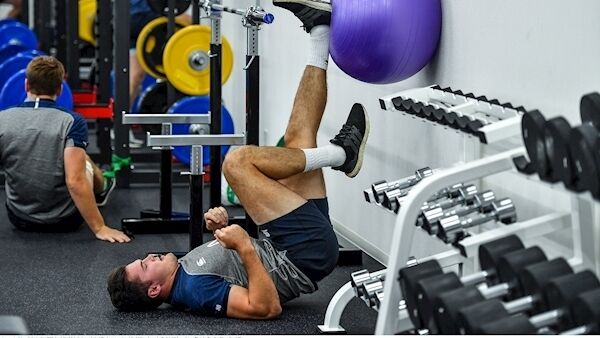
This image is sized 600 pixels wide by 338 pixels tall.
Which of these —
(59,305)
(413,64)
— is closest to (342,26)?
(413,64)

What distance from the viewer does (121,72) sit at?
6.38 m

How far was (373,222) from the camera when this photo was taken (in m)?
4.71

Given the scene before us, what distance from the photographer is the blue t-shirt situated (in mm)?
3611

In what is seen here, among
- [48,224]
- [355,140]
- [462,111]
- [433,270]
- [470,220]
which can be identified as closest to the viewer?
[433,270]

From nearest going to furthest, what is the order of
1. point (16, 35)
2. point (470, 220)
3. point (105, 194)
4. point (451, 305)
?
1. point (451, 305)
2. point (470, 220)
3. point (105, 194)
4. point (16, 35)

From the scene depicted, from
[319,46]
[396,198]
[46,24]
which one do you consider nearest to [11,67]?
[46,24]

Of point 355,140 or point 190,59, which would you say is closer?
point 355,140

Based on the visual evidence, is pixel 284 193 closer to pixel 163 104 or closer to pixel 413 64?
pixel 413 64

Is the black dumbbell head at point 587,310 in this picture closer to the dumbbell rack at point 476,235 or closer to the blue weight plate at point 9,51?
the dumbbell rack at point 476,235

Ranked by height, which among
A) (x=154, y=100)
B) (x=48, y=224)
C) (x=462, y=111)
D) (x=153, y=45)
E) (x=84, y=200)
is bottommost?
(x=48, y=224)

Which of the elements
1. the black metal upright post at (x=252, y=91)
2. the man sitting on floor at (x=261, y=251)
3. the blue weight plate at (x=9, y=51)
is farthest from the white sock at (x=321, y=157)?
the blue weight plate at (x=9, y=51)

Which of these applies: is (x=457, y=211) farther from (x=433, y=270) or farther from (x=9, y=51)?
(x=9, y=51)

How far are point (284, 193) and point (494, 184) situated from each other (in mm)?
714

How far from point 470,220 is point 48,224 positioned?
298cm
